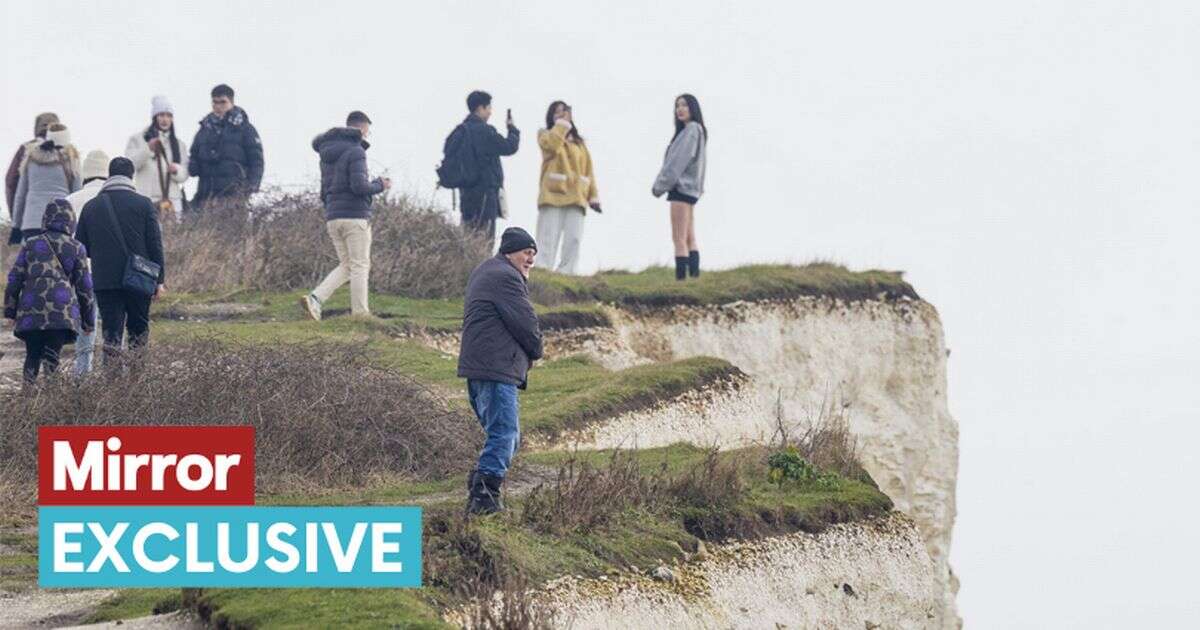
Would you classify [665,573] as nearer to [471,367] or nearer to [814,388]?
[471,367]

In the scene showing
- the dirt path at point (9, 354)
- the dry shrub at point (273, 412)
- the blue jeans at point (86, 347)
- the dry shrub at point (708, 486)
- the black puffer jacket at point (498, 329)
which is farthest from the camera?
the dirt path at point (9, 354)

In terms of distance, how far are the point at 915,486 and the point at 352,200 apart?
38.0 feet

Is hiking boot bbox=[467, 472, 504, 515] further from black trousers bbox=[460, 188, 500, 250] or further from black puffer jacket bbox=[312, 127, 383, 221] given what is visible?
black trousers bbox=[460, 188, 500, 250]

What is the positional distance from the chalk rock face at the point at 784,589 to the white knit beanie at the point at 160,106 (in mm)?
11969

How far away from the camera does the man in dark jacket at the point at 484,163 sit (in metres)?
31.9

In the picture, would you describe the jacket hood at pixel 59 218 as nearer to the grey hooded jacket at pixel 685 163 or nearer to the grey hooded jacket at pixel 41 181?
the grey hooded jacket at pixel 41 181

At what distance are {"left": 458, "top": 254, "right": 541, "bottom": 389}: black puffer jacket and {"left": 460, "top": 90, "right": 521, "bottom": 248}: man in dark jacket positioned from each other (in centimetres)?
1622

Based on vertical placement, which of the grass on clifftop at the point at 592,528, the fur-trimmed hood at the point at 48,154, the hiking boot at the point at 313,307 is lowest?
the grass on clifftop at the point at 592,528

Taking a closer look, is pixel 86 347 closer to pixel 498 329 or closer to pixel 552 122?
pixel 498 329

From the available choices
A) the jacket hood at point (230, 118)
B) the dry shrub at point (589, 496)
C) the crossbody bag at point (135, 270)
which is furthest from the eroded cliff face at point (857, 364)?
the dry shrub at point (589, 496)

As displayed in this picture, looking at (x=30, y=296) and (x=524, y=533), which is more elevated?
(x=30, y=296)

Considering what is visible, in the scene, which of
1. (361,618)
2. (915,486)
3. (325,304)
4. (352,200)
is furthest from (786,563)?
(915,486)

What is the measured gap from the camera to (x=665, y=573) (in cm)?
1620

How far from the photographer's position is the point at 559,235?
108 feet
